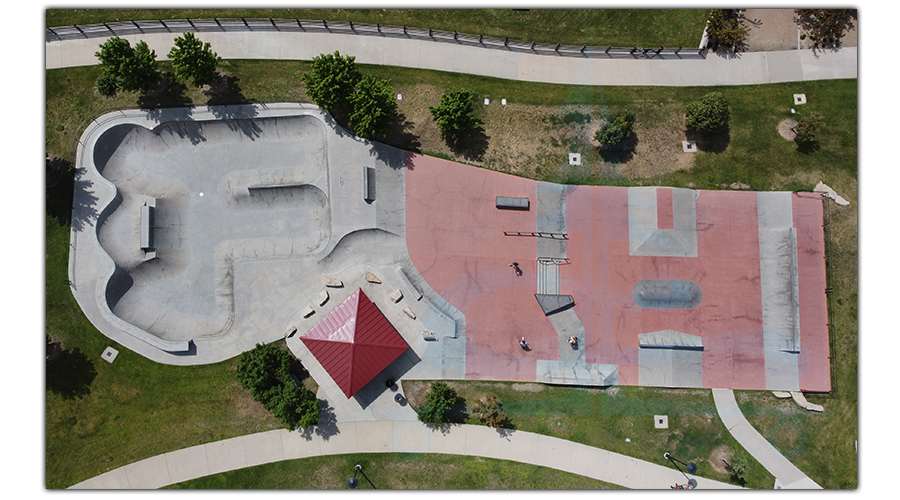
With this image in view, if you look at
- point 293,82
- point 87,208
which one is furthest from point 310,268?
point 87,208

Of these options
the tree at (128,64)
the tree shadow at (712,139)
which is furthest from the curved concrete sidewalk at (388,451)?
the tree at (128,64)

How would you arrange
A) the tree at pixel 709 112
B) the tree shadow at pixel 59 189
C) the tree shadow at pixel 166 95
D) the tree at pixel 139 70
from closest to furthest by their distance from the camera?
the tree at pixel 139 70, the tree at pixel 709 112, the tree shadow at pixel 59 189, the tree shadow at pixel 166 95

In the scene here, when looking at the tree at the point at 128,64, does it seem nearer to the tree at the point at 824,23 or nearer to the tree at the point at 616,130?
the tree at the point at 616,130

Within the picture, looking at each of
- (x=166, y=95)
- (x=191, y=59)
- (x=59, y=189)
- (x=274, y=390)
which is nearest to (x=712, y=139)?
(x=274, y=390)

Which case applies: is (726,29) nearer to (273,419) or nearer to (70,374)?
(273,419)

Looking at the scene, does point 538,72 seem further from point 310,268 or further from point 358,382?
point 358,382

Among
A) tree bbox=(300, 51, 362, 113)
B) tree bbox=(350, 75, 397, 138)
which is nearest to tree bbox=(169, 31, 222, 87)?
tree bbox=(300, 51, 362, 113)

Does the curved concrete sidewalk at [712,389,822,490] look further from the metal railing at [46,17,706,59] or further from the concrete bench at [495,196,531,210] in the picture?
the metal railing at [46,17,706,59]
